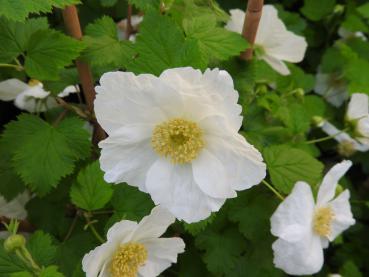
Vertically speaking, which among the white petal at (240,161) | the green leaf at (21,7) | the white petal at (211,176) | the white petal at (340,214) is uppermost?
the green leaf at (21,7)

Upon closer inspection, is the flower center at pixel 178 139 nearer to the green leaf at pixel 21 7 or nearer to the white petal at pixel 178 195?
the white petal at pixel 178 195

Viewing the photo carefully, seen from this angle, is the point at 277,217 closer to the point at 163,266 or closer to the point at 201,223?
the point at 201,223

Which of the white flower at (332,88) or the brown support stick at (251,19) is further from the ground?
the brown support stick at (251,19)

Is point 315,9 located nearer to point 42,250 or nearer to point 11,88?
point 11,88

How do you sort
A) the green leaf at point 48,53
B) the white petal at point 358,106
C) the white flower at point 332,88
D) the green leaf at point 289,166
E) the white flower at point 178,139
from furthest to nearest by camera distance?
the white flower at point 332,88
the white petal at point 358,106
the green leaf at point 289,166
the green leaf at point 48,53
the white flower at point 178,139

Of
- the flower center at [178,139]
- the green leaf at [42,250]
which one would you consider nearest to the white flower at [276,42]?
the flower center at [178,139]

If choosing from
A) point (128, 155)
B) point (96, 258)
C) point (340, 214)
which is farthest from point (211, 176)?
point (340, 214)

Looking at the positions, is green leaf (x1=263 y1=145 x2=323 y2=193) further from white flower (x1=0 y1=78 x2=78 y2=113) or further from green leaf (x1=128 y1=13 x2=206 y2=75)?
white flower (x1=0 y1=78 x2=78 y2=113)
